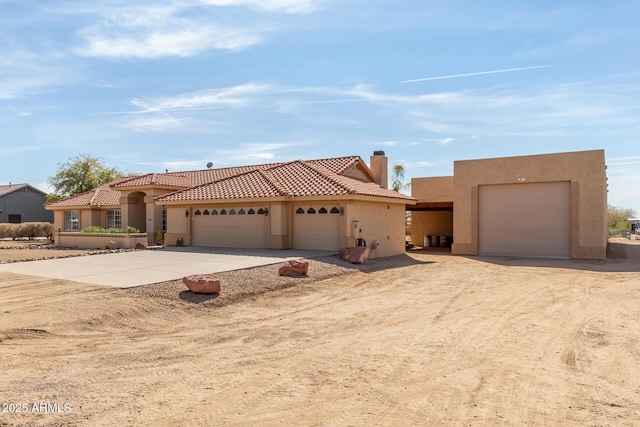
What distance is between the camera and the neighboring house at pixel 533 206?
24.8m

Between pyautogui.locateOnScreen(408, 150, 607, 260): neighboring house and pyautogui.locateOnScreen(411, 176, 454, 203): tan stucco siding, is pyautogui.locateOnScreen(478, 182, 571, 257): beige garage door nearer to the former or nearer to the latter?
pyautogui.locateOnScreen(408, 150, 607, 260): neighboring house

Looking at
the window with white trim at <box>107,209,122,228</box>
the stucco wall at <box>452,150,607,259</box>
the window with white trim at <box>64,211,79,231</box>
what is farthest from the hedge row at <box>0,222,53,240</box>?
the stucco wall at <box>452,150,607,259</box>

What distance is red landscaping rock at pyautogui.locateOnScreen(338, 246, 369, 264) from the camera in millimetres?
20344

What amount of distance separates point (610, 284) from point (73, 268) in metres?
18.9

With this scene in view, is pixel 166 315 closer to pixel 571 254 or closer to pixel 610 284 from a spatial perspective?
pixel 610 284

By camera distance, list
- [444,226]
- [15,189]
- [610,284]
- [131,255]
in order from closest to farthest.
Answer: [610,284]
[131,255]
[444,226]
[15,189]

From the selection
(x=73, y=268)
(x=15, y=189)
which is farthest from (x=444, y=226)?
(x=15, y=189)

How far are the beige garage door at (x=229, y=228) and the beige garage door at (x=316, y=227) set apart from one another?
191 cm

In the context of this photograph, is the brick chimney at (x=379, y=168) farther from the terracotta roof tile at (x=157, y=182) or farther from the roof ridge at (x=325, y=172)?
the terracotta roof tile at (x=157, y=182)

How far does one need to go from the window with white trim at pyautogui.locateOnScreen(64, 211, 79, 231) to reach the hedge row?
7419 mm

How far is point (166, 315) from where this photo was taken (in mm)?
11109

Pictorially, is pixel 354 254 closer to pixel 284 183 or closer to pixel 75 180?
pixel 284 183

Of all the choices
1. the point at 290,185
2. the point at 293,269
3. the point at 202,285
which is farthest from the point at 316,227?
the point at 202,285

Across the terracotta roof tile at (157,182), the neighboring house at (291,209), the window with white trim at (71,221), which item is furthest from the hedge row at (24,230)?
the neighboring house at (291,209)
